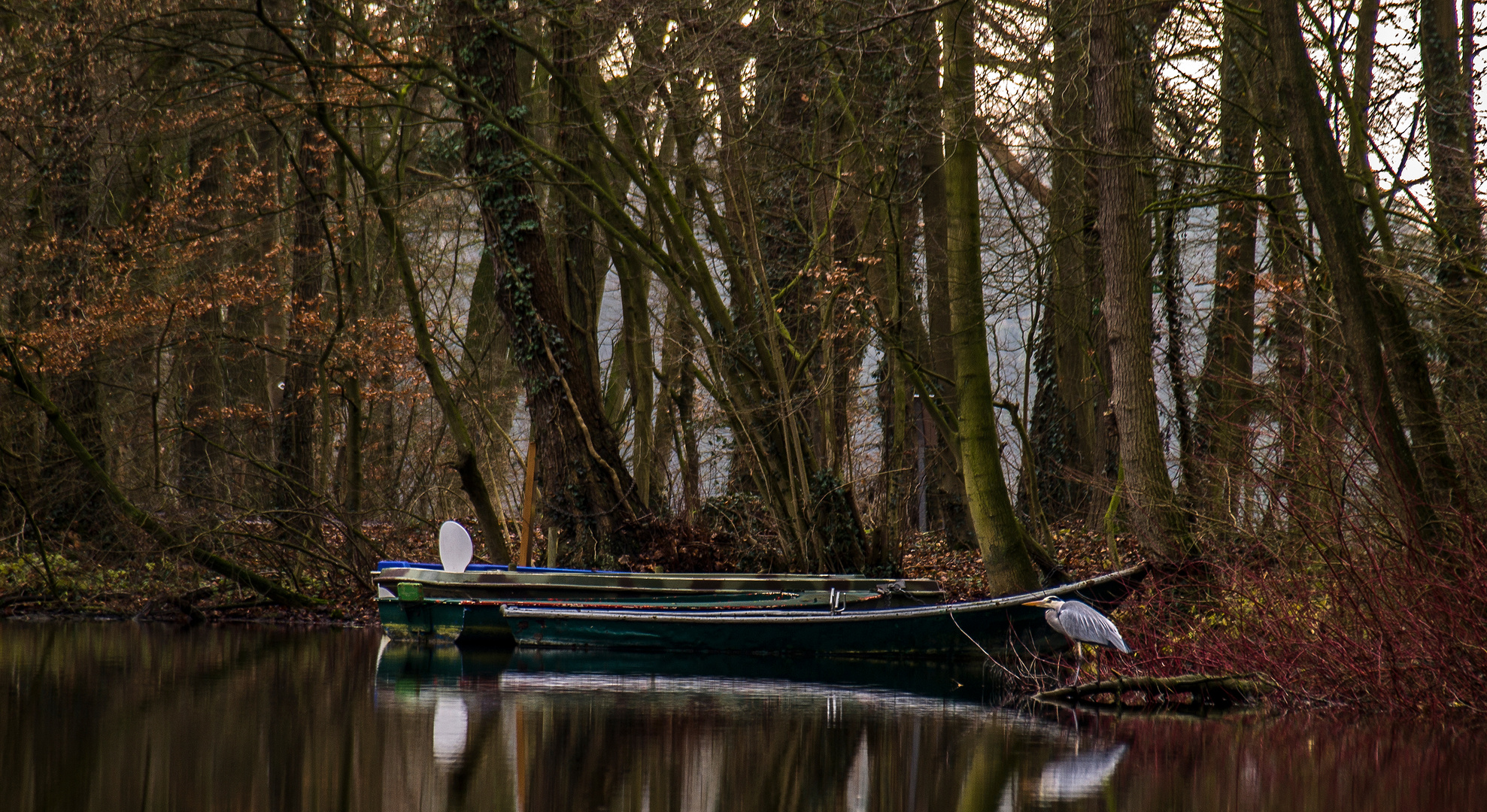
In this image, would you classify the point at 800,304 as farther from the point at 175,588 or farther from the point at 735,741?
the point at 735,741

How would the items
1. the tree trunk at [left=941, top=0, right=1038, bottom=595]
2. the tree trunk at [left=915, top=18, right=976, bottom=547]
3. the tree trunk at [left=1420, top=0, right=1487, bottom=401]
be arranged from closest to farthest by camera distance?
the tree trunk at [left=1420, top=0, right=1487, bottom=401], the tree trunk at [left=941, top=0, right=1038, bottom=595], the tree trunk at [left=915, top=18, right=976, bottom=547]

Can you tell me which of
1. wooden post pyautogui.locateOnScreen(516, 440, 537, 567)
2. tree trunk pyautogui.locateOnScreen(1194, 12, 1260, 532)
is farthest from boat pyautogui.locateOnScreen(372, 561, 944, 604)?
tree trunk pyautogui.locateOnScreen(1194, 12, 1260, 532)

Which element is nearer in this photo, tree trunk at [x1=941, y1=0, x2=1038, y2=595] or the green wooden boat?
tree trunk at [x1=941, y1=0, x2=1038, y2=595]

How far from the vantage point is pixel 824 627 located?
1360 cm

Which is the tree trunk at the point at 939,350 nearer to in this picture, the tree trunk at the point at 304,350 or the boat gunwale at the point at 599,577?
the boat gunwale at the point at 599,577

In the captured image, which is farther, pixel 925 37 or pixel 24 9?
pixel 24 9

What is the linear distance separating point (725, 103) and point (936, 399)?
156 inches

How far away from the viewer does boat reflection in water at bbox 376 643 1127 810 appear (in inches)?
249

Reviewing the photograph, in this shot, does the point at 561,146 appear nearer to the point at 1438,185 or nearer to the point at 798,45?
the point at 798,45

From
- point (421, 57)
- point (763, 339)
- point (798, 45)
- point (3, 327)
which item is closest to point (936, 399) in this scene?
point (763, 339)

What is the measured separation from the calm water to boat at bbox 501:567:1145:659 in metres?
Answer: 1.01

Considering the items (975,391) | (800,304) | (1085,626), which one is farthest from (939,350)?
(1085,626)

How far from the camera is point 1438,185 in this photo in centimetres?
1134

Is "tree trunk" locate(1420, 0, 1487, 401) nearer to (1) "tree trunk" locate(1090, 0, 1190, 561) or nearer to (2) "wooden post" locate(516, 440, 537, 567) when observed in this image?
(1) "tree trunk" locate(1090, 0, 1190, 561)
